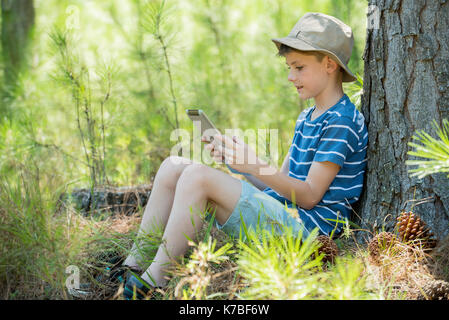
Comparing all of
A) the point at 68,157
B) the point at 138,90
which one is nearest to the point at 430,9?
the point at 68,157

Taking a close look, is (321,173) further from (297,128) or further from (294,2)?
(294,2)

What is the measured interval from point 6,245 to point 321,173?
1039mm

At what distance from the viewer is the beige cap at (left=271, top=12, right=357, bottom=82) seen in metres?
1.60

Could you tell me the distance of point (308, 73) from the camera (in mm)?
1635

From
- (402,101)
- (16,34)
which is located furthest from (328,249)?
(16,34)

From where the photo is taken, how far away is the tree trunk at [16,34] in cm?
441

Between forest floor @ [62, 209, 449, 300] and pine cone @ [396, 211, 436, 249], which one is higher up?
pine cone @ [396, 211, 436, 249]

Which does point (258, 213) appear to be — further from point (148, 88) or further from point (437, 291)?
point (148, 88)

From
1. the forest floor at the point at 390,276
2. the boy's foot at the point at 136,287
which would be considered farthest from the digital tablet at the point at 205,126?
the boy's foot at the point at 136,287

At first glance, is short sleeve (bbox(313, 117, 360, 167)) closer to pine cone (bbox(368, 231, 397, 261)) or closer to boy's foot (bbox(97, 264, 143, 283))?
pine cone (bbox(368, 231, 397, 261))

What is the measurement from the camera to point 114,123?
2.61m

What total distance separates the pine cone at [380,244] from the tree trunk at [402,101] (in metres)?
0.05

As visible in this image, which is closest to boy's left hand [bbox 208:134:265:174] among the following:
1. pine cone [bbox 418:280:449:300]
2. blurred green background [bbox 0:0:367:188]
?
pine cone [bbox 418:280:449:300]

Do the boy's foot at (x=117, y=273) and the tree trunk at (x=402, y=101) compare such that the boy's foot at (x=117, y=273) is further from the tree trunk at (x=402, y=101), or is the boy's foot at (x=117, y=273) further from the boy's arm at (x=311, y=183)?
the tree trunk at (x=402, y=101)
